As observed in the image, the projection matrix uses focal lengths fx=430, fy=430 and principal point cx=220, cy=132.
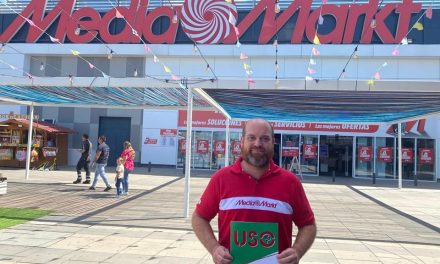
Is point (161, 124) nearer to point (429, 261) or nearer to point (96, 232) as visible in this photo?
point (96, 232)

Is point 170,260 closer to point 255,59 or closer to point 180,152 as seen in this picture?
point 180,152

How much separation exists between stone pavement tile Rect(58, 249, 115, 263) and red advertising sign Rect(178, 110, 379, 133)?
18.1 meters

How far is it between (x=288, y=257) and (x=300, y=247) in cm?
19

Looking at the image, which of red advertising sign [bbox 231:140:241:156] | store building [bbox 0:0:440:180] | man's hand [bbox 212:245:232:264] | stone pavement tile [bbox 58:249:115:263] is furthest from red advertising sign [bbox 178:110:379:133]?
man's hand [bbox 212:245:232:264]

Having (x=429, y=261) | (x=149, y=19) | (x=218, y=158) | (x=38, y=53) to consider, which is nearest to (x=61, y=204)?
(x=429, y=261)

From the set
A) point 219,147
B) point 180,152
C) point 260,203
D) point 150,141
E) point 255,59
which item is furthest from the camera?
point 150,141

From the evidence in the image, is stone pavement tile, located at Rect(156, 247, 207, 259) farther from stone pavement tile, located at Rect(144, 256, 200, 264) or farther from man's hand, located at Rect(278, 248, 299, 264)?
man's hand, located at Rect(278, 248, 299, 264)

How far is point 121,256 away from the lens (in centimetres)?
610

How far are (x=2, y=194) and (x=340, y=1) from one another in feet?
67.0

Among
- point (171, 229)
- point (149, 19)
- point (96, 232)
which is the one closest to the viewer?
point (96, 232)

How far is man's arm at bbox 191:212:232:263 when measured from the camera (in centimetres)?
246

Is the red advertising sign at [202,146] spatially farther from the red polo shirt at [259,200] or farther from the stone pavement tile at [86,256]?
the red polo shirt at [259,200]

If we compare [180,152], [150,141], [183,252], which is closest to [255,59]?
[180,152]

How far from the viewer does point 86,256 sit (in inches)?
237
